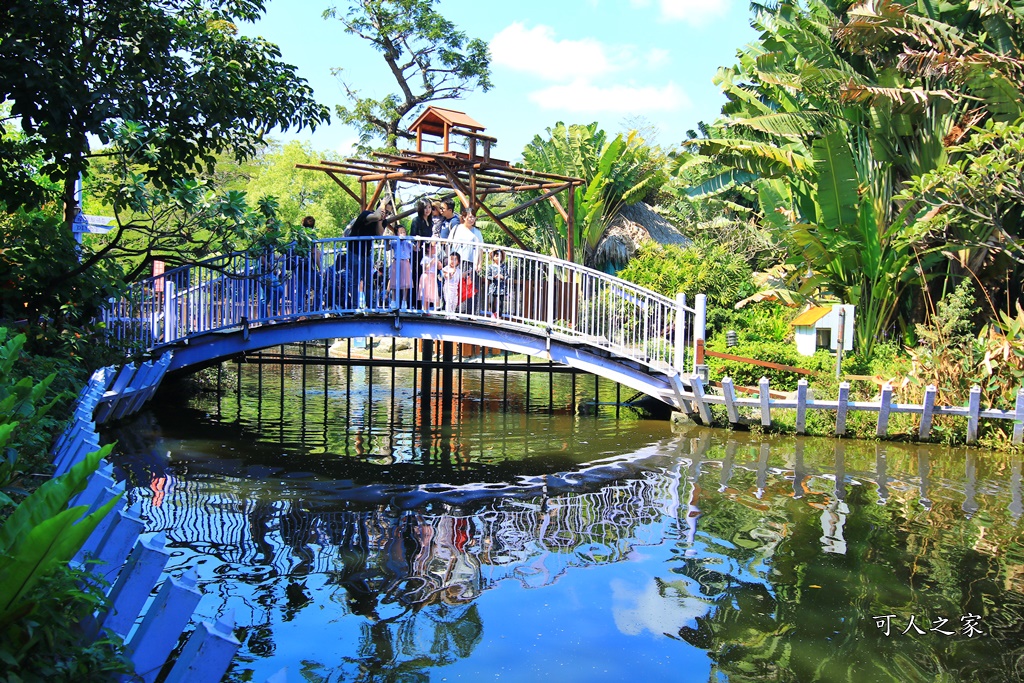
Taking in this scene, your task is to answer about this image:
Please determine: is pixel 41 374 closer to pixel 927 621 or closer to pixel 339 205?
pixel 927 621

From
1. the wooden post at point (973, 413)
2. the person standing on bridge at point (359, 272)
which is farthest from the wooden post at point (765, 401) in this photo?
the person standing on bridge at point (359, 272)

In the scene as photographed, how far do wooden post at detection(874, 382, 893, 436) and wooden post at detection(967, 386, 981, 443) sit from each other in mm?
1063

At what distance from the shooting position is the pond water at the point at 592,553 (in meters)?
5.75

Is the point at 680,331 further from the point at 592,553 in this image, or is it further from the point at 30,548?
the point at 30,548

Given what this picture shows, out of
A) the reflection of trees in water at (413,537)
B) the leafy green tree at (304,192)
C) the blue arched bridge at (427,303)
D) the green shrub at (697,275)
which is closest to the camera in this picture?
the reflection of trees in water at (413,537)

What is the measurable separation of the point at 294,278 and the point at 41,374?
5.75m

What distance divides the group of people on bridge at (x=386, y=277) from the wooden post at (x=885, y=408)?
587 centimetres

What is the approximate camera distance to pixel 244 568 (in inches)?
277

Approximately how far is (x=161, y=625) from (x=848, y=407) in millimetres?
11588

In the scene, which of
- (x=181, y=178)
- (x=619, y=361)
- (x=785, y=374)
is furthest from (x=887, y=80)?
(x=181, y=178)

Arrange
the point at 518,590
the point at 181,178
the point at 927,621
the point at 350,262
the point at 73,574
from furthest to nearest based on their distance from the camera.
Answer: the point at 350,262 < the point at 181,178 < the point at 518,590 < the point at 927,621 < the point at 73,574

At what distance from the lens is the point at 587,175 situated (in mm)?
28156

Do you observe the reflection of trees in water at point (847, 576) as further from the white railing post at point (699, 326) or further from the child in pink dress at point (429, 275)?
the child in pink dress at point (429, 275)

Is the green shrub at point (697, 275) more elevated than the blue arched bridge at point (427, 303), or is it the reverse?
the green shrub at point (697, 275)
